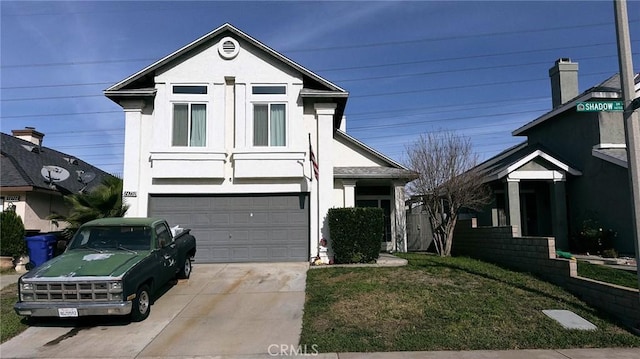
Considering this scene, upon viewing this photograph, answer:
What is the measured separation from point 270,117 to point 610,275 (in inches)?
391

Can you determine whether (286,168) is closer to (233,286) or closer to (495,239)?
(233,286)

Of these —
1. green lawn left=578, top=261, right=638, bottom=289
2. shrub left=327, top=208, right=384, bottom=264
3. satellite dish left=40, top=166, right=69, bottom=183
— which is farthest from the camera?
satellite dish left=40, top=166, right=69, bottom=183

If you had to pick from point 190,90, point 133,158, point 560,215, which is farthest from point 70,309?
point 560,215

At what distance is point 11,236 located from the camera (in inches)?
519

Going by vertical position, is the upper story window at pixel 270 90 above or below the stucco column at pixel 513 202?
above

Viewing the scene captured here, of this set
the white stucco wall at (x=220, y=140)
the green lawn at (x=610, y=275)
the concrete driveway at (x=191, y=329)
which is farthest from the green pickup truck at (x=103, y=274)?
the green lawn at (x=610, y=275)

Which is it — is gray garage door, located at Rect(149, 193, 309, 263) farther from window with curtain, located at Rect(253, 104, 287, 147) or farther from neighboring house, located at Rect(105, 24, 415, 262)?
window with curtain, located at Rect(253, 104, 287, 147)

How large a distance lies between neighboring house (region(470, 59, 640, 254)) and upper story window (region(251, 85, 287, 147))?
836 centimetres

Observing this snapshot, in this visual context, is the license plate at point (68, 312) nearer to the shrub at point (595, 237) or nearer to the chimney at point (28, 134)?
the shrub at point (595, 237)

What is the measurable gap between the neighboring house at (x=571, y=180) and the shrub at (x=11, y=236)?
15851 millimetres

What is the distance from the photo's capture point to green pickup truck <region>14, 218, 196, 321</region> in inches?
290

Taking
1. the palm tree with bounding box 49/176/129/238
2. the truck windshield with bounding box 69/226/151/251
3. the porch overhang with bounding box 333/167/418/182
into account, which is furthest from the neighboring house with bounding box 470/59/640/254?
the palm tree with bounding box 49/176/129/238

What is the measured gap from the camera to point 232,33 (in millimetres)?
14281

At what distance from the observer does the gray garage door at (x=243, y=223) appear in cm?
1366
